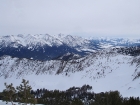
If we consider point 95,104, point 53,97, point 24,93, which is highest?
point 24,93

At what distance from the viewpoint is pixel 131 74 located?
172 metres

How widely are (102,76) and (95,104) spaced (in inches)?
4883

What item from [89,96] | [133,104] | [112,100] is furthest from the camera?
[89,96]

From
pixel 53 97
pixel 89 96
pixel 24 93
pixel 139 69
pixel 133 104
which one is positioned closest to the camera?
pixel 24 93

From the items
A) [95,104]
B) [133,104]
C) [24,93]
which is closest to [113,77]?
[95,104]

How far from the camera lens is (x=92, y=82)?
7372 inches

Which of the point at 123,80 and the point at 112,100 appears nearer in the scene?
the point at 112,100

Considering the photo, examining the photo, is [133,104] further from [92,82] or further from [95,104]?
[92,82]

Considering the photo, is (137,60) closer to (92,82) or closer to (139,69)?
(139,69)

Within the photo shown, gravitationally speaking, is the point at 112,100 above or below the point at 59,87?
above

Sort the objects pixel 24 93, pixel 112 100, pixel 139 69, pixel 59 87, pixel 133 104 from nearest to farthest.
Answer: pixel 24 93 → pixel 133 104 → pixel 112 100 → pixel 139 69 → pixel 59 87

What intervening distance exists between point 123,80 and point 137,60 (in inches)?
1273

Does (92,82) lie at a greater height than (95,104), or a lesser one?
lesser

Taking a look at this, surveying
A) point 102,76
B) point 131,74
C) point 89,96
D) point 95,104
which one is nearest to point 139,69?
point 131,74
